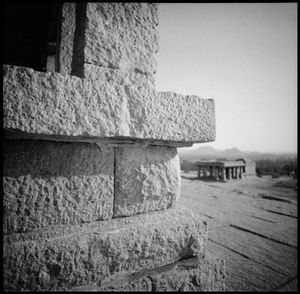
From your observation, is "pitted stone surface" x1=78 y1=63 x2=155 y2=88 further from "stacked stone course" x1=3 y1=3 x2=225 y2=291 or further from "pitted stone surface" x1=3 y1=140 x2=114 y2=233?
"pitted stone surface" x1=3 y1=140 x2=114 y2=233

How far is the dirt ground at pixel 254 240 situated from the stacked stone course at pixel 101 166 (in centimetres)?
130

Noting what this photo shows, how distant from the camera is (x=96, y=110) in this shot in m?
0.88

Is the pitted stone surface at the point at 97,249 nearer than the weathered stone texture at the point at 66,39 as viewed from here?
Yes

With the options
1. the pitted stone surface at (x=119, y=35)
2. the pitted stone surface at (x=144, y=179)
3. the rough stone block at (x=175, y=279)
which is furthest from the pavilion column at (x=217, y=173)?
the pitted stone surface at (x=119, y=35)

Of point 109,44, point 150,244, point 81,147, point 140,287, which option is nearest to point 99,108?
point 81,147

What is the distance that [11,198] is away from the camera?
84 cm

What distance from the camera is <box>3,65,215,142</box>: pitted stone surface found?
30.1 inches

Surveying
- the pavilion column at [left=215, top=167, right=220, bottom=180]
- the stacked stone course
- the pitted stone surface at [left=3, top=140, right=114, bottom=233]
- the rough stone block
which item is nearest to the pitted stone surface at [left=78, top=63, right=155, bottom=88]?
the stacked stone course

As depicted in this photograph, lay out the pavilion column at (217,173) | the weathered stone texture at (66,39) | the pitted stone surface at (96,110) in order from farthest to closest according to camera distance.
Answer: the pavilion column at (217,173)
the weathered stone texture at (66,39)
the pitted stone surface at (96,110)

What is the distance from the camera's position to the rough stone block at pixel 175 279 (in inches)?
37.2

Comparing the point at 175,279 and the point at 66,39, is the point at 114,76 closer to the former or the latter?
the point at 66,39

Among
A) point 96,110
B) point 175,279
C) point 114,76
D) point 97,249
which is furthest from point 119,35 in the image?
point 175,279

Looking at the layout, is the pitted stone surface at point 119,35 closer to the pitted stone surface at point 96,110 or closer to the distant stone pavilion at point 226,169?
the pitted stone surface at point 96,110

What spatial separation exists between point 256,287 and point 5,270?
222 cm
